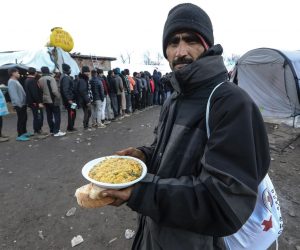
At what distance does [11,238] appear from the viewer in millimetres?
3201

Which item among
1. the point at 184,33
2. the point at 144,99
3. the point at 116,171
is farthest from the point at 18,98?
the point at 144,99

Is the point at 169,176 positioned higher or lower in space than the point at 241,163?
lower

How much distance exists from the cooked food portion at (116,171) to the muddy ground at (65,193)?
1942 mm

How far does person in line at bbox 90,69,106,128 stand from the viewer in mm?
8719

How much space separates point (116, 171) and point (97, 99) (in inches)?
306

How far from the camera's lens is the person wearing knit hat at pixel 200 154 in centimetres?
102

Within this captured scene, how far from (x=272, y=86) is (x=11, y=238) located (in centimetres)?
1018

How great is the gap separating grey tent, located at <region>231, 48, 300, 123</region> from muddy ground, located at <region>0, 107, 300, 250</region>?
1778 millimetres

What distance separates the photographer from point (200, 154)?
47.3 inches

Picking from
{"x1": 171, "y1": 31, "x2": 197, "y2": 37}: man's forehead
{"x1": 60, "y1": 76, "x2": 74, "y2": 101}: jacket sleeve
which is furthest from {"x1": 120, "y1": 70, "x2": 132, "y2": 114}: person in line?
{"x1": 171, "y1": 31, "x2": 197, "y2": 37}: man's forehead

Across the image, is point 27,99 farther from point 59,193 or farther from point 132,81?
point 132,81

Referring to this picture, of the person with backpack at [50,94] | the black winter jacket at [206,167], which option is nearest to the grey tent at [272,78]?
the person with backpack at [50,94]

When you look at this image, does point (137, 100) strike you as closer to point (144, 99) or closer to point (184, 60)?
point (144, 99)

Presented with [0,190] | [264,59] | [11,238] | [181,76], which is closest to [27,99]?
[0,190]
